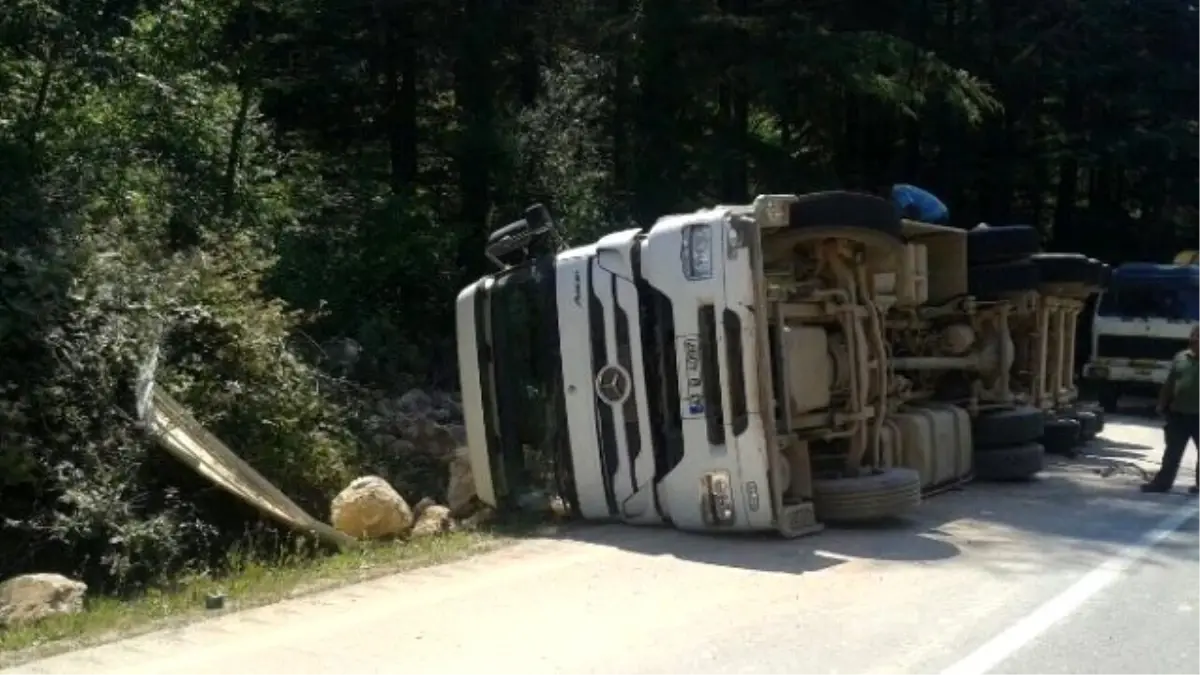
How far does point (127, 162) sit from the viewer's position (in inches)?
531

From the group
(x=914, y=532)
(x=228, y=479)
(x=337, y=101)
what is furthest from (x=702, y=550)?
(x=337, y=101)

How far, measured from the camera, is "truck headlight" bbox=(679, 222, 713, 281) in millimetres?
8523

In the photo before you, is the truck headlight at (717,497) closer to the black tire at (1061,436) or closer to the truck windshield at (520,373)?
the truck windshield at (520,373)

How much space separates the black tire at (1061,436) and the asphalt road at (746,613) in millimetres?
4693

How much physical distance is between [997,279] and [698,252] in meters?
5.23

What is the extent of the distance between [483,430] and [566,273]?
4.27 feet

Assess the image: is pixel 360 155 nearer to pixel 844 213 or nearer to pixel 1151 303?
pixel 844 213

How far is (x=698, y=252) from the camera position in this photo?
338 inches

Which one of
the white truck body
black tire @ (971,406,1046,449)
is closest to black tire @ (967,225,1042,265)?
black tire @ (971,406,1046,449)

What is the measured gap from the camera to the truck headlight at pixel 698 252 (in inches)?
336

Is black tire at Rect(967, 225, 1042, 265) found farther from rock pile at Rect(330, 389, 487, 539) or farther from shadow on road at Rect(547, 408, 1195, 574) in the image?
rock pile at Rect(330, 389, 487, 539)

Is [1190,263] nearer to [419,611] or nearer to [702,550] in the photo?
[702,550]

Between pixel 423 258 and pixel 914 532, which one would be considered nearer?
pixel 914 532

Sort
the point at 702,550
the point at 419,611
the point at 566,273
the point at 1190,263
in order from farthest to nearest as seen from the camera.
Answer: the point at 1190,263 → the point at 566,273 → the point at 702,550 → the point at 419,611
